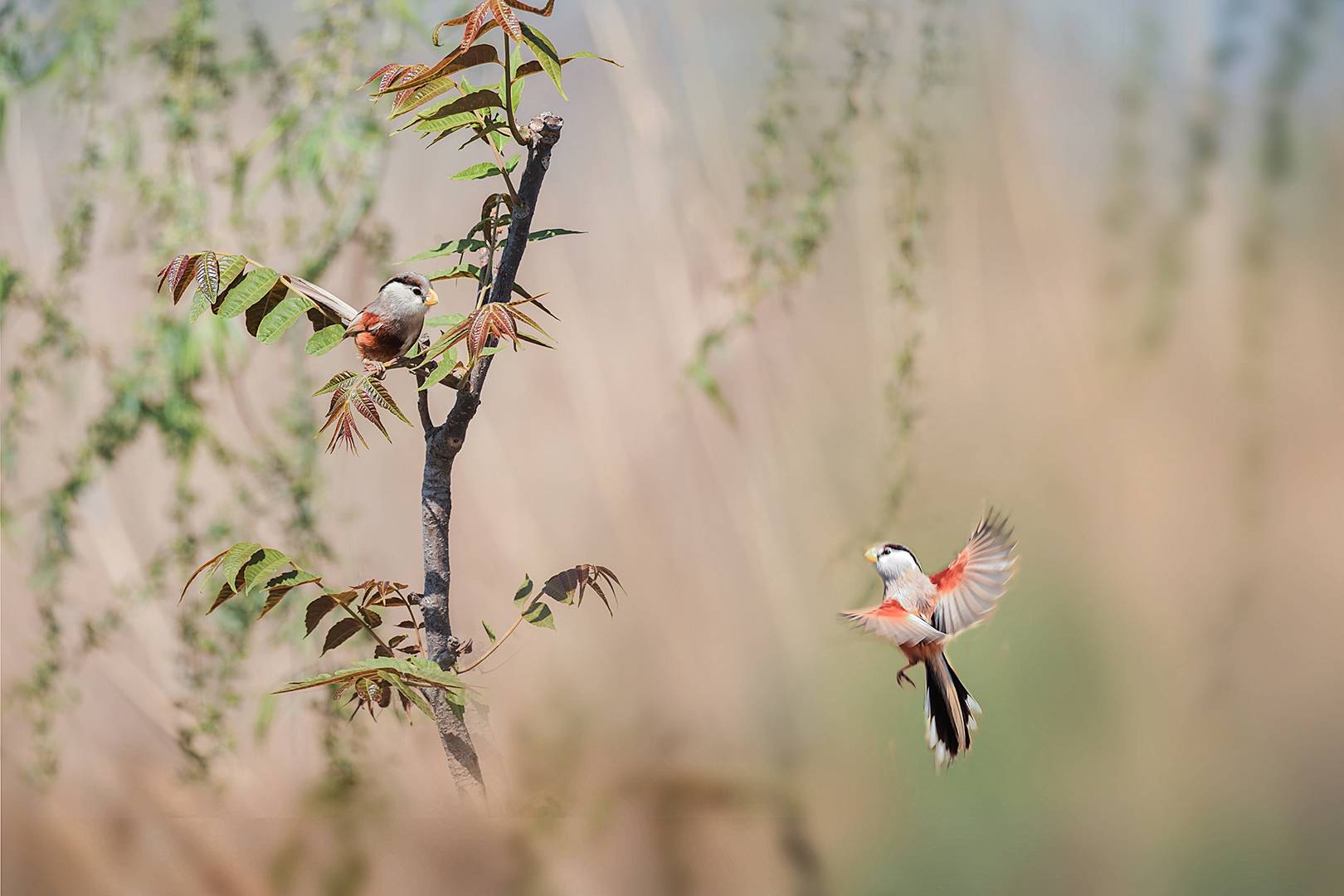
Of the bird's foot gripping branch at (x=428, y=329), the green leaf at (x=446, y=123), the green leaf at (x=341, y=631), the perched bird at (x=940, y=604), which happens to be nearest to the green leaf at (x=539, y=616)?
the bird's foot gripping branch at (x=428, y=329)

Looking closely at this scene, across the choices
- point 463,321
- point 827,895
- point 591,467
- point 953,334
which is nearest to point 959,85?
point 953,334

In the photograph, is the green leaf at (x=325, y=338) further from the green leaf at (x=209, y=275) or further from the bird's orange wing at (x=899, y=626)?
the bird's orange wing at (x=899, y=626)

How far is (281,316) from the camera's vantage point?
2.40 feet

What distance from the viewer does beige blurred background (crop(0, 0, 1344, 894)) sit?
1004 millimetres

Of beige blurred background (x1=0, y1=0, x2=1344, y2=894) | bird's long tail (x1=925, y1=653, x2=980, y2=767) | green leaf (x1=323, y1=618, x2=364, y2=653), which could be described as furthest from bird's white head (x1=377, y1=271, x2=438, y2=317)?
bird's long tail (x1=925, y1=653, x2=980, y2=767)

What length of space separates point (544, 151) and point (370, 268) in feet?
1.59

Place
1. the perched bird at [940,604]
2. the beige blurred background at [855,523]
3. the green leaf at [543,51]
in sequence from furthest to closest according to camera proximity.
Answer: the beige blurred background at [855,523] → the perched bird at [940,604] → the green leaf at [543,51]

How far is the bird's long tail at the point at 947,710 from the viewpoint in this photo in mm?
865

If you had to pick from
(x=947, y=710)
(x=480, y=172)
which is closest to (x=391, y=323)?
(x=480, y=172)

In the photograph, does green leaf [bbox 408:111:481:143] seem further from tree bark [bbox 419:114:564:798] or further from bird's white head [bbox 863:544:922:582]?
bird's white head [bbox 863:544:922:582]

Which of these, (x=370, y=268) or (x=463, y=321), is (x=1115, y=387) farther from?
(x=370, y=268)

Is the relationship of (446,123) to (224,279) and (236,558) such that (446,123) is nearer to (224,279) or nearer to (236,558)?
(224,279)

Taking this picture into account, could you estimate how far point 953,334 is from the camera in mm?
1089

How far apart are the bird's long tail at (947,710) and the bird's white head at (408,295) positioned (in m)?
0.44
